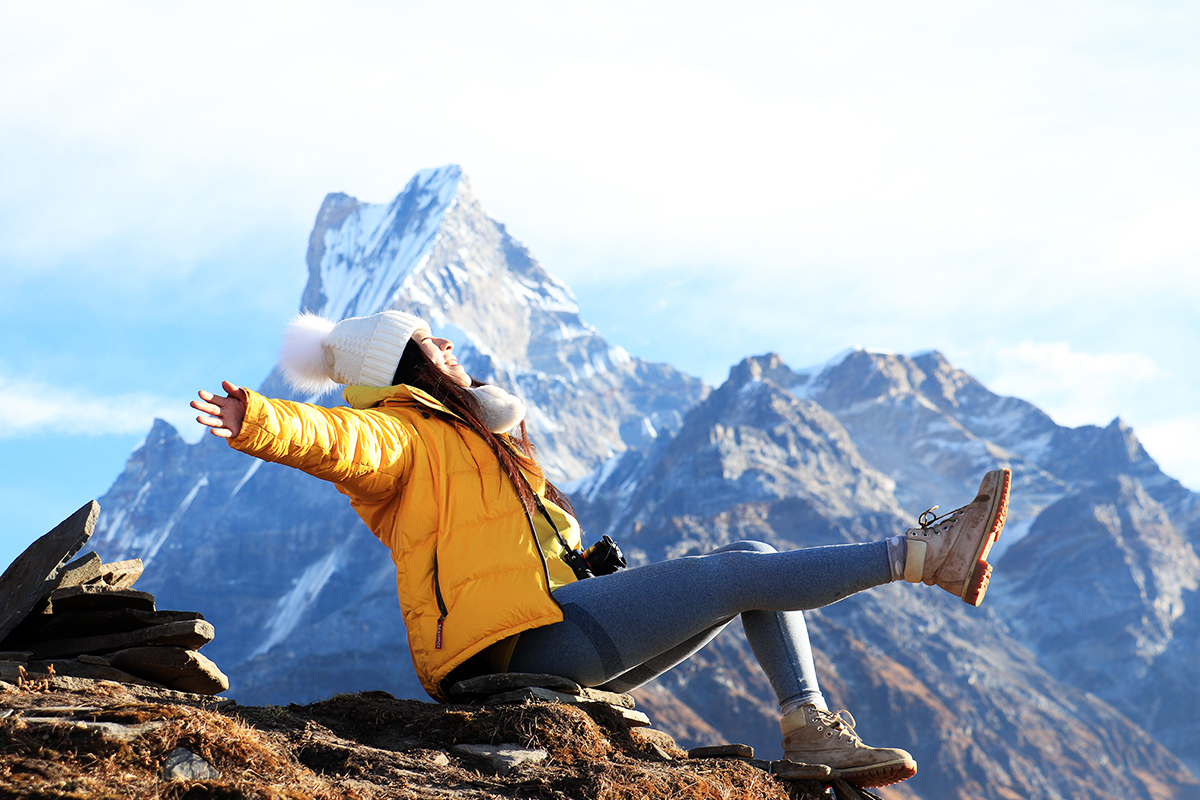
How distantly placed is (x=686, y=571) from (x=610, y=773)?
106 cm

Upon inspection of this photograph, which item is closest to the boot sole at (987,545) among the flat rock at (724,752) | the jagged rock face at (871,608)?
the flat rock at (724,752)

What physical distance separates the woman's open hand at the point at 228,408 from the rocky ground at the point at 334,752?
3.68 ft

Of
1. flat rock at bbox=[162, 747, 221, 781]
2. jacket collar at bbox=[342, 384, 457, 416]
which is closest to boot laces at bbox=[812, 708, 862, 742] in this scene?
jacket collar at bbox=[342, 384, 457, 416]

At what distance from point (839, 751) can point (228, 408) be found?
11.0 feet

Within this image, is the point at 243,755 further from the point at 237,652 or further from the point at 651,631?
the point at 237,652

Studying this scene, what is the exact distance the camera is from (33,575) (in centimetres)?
513

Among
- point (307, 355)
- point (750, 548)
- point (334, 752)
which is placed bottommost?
point (334, 752)

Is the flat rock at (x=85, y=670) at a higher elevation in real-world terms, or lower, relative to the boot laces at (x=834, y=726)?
higher

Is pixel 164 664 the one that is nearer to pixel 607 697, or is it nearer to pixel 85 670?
pixel 85 670

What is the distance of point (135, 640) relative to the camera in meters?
4.96

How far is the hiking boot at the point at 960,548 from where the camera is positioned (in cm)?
464

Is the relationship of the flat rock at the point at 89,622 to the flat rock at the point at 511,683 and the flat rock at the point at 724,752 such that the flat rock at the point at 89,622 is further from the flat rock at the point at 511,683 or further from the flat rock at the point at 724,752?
the flat rock at the point at 724,752

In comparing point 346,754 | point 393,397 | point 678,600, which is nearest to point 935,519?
point 678,600

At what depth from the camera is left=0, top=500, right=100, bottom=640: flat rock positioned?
493 centimetres
